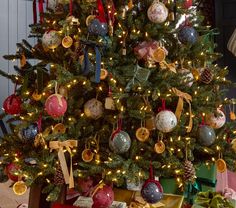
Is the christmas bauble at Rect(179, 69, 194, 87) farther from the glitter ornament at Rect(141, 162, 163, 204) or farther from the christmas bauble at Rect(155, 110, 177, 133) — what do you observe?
the glitter ornament at Rect(141, 162, 163, 204)

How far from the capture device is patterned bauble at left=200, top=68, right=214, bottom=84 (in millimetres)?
1868

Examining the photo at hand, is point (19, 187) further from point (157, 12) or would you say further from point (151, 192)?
point (157, 12)

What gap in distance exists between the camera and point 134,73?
5.51 feet

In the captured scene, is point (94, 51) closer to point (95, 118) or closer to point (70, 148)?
point (95, 118)

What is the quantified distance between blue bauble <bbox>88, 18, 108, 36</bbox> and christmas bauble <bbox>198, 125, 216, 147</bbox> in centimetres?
59

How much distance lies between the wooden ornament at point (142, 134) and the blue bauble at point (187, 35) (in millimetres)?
422

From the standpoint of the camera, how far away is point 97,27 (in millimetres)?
1635

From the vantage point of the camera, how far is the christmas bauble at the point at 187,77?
1.77 meters

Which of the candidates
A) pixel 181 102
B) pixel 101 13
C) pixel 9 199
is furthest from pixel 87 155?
pixel 9 199

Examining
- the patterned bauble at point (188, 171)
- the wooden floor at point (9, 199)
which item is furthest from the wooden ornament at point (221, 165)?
the wooden floor at point (9, 199)

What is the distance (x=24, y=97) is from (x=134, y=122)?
19.2 inches

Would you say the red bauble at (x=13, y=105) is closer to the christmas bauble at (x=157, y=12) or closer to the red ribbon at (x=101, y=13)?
the red ribbon at (x=101, y=13)

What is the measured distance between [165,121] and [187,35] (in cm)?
40

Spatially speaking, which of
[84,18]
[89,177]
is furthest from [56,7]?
[89,177]
